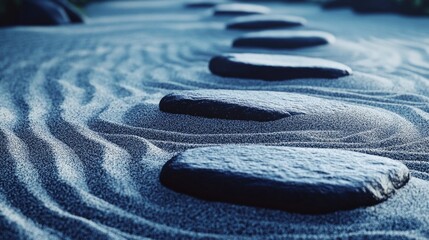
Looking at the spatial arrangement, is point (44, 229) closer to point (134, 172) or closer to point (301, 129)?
point (134, 172)

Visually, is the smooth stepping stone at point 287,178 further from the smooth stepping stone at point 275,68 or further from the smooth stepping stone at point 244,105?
the smooth stepping stone at point 275,68

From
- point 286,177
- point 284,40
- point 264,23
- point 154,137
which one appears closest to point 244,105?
point 154,137

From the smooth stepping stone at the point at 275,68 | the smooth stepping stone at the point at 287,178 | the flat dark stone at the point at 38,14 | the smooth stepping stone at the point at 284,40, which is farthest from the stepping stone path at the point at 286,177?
the flat dark stone at the point at 38,14

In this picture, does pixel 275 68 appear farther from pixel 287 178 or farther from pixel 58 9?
pixel 58 9

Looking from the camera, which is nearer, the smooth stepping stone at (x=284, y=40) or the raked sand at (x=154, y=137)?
the raked sand at (x=154, y=137)

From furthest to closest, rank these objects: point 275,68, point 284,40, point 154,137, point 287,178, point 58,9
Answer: point 58,9 < point 284,40 < point 275,68 < point 154,137 < point 287,178

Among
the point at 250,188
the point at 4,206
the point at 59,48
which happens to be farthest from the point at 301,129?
the point at 59,48
